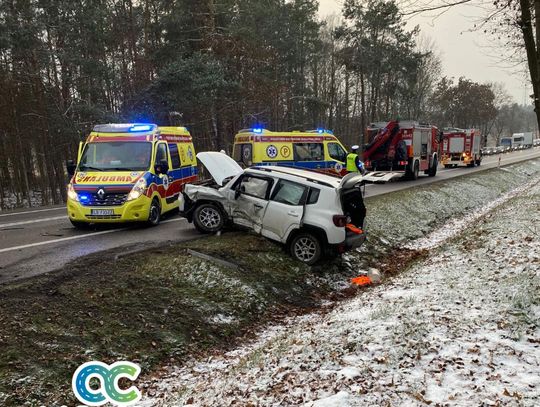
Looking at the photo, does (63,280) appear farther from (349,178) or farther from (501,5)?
(501,5)

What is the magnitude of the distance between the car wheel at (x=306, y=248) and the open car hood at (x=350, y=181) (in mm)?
1238

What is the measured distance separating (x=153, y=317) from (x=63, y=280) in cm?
169

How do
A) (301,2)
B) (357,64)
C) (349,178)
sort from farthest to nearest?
(357,64) → (301,2) → (349,178)

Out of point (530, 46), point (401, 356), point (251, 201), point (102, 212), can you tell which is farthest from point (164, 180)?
point (530, 46)

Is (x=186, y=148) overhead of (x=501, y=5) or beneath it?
beneath

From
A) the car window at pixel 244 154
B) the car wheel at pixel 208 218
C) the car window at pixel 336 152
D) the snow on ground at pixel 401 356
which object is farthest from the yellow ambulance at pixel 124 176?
the car window at pixel 336 152

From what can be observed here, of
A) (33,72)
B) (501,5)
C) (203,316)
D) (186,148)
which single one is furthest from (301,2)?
(203,316)

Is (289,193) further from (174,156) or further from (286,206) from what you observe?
(174,156)

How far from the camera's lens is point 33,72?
76.3 ft

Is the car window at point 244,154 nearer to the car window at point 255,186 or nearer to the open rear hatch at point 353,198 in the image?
the car window at point 255,186

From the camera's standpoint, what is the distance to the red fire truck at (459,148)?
35344 millimetres

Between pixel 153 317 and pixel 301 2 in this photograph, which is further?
pixel 301 2

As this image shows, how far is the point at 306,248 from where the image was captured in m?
9.24

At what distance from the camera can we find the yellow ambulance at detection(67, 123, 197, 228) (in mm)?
10062
